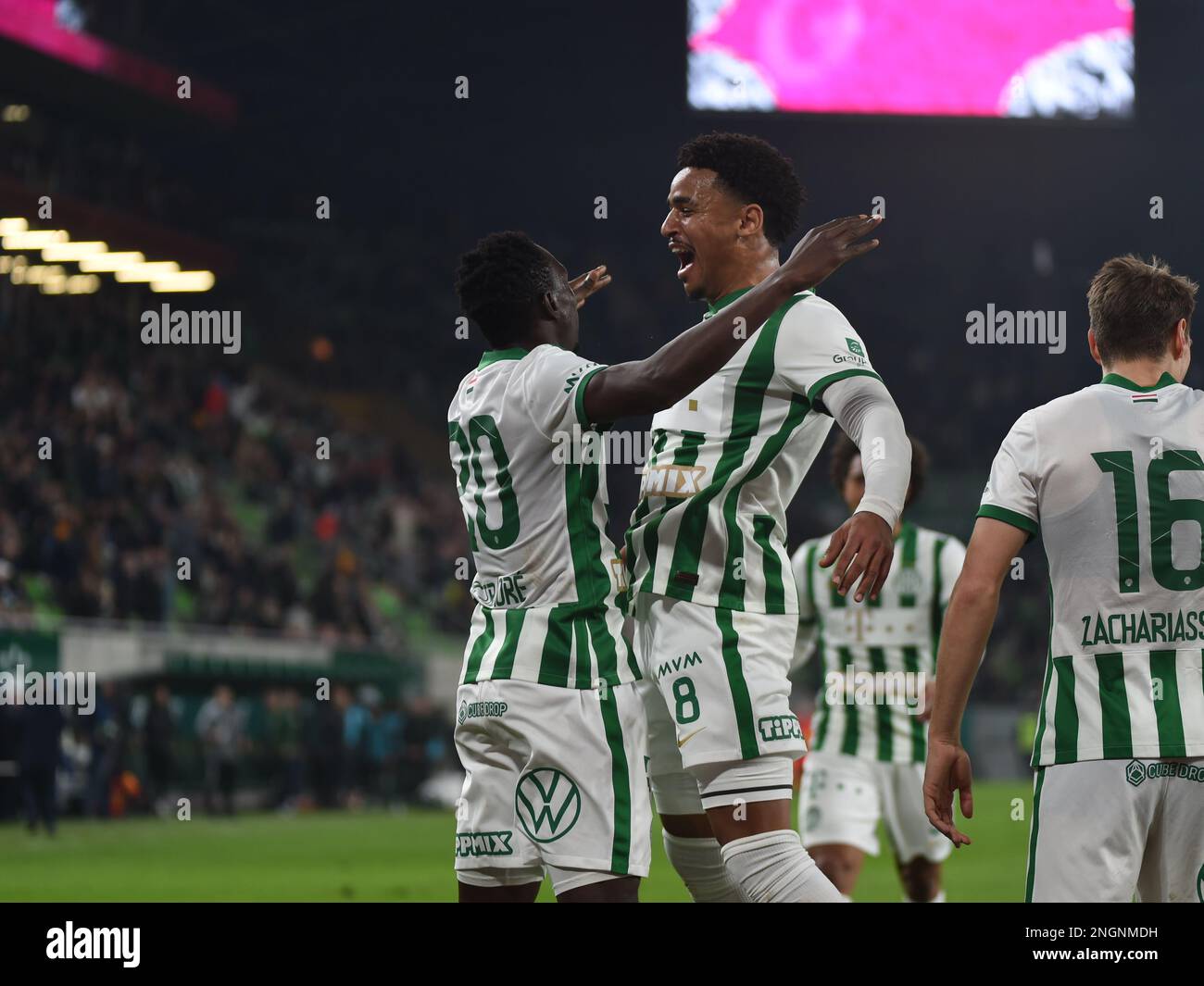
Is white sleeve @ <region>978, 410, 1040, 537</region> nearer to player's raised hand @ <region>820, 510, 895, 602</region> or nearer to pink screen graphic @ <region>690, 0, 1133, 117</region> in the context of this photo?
player's raised hand @ <region>820, 510, 895, 602</region>

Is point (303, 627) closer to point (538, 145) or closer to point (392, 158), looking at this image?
point (538, 145)

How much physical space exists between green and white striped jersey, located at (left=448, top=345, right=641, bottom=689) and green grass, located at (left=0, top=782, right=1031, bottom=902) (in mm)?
4869

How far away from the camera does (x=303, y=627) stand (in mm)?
18328

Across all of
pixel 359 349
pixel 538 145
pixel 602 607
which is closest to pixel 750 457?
pixel 602 607

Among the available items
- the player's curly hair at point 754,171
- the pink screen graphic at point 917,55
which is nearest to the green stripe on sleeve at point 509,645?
the player's curly hair at point 754,171

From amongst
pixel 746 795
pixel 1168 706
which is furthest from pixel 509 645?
pixel 1168 706

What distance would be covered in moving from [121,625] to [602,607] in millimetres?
13298

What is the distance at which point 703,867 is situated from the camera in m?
3.97

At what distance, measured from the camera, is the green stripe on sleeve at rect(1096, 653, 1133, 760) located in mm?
3121

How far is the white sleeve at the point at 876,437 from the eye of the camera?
331 centimetres

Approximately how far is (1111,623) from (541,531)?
4.49 feet

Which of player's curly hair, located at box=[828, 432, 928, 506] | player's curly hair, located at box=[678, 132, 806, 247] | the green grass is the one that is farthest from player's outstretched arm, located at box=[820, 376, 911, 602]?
the green grass

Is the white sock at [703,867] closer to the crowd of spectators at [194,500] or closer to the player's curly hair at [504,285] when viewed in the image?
the player's curly hair at [504,285]

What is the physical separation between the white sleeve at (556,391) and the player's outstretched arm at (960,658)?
0.99 metres
